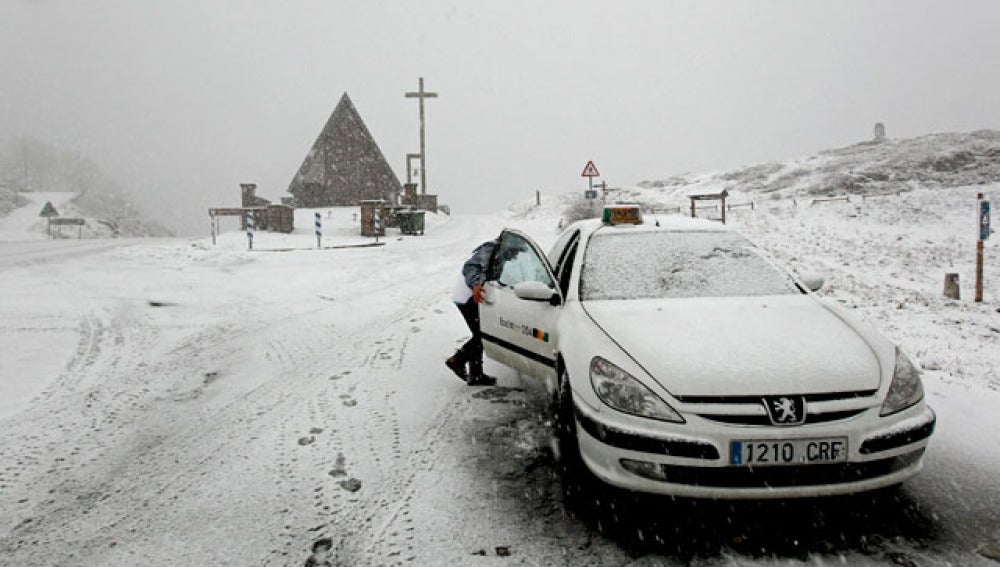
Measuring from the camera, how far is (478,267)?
5.30 metres

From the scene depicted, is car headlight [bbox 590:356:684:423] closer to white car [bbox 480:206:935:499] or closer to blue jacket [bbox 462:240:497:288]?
white car [bbox 480:206:935:499]

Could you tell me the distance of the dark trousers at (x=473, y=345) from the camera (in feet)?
18.0

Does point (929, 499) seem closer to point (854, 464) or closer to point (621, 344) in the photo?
point (854, 464)

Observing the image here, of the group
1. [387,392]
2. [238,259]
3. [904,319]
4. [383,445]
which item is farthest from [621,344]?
[238,259]

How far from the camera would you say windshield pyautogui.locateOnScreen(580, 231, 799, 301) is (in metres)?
3.86

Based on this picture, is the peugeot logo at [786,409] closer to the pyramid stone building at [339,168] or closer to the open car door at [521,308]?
the open car door at [521,308]

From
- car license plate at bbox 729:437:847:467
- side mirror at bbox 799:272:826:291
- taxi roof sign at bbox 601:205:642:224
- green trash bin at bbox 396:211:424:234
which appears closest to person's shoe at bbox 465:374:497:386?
taxi roof sign at bbox 601:205:642:224

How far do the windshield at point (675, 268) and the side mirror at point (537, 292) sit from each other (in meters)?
0.20

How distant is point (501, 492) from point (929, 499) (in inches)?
89.7

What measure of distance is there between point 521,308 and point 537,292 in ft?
1.94

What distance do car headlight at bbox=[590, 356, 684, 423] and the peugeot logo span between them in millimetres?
382

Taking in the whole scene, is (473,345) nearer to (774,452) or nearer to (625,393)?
(625,393)

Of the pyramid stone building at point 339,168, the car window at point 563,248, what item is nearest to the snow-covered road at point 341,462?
the car window at point 563,248

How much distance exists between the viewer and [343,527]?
3.00 metres
